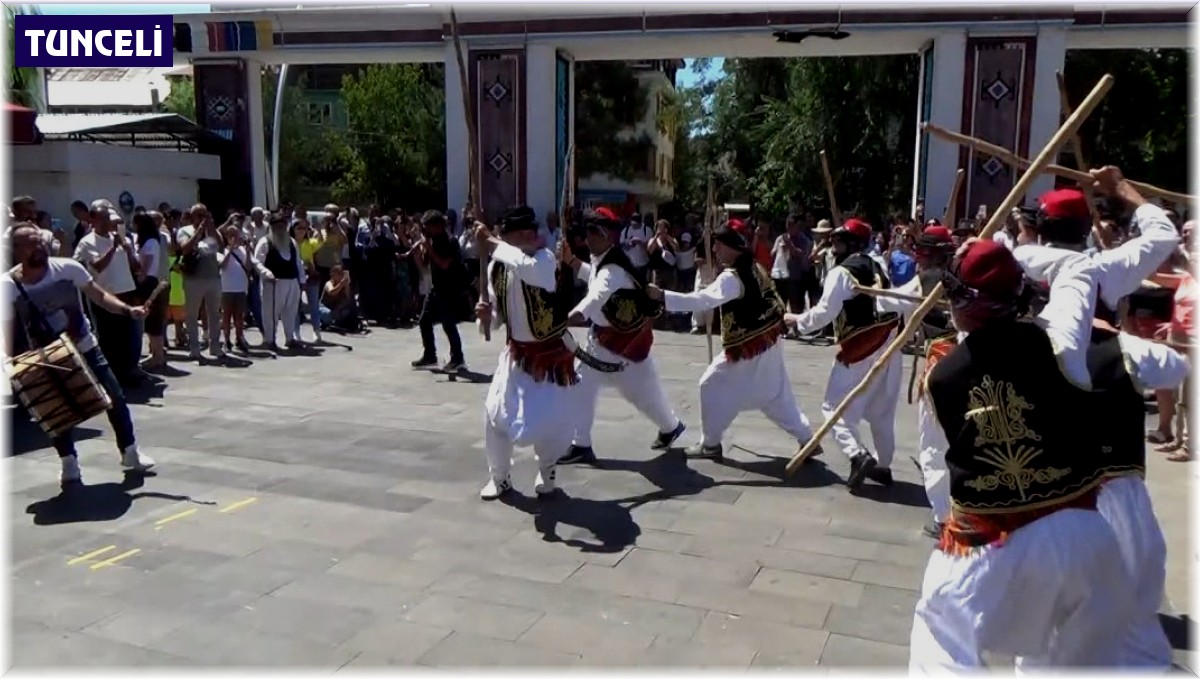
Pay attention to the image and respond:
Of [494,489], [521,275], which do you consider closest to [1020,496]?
[521,275]

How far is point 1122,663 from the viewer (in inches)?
118

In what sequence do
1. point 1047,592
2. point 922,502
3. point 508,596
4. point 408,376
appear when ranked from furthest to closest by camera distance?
point 408,376 < point 922,502 < point 508,596 < point 1047,592

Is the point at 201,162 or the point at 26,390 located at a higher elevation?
the point at 201,162

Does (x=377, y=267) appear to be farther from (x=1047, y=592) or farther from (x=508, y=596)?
(x=1047, y=592)

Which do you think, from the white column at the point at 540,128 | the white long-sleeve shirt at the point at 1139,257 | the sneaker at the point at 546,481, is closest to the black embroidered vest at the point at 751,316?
the sneaker at the point at 546,481

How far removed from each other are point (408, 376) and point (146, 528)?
4.96m

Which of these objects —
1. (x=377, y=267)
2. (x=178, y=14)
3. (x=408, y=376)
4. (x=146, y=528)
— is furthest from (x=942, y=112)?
(x=146, y=528)

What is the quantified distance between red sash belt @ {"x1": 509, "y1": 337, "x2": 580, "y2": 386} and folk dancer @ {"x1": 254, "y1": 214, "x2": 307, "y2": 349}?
689cm

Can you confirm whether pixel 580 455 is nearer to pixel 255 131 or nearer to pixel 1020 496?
pixel 1020 496

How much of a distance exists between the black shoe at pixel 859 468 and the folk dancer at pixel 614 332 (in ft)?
4.75

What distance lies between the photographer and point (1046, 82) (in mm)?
16047

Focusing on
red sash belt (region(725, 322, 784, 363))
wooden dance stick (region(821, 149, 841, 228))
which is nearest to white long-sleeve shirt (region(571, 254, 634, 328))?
red sash belt (region(725, 322, 784, 363))

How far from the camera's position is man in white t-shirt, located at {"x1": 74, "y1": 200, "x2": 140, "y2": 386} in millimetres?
9555

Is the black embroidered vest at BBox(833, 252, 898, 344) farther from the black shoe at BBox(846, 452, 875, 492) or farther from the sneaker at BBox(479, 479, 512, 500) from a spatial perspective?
the sneaker at BBox(479, 479, 512, 500)
